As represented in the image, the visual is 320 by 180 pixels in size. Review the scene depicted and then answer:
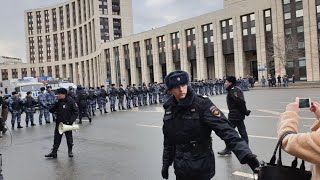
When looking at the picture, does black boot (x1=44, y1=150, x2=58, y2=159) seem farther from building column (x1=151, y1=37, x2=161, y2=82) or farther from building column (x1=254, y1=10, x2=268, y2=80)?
building column (x1=151, y1=37, x2=161, y2=82)

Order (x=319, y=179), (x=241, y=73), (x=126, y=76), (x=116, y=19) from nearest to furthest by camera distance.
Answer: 1. (x=319, y=179)
2. (x=241, y=73)
3. (x=126, y=76)
4. (x=116, y=19)

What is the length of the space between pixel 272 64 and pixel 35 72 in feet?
303

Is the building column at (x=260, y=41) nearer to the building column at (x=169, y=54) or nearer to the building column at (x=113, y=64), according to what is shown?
the building column at (x=169, y=54)

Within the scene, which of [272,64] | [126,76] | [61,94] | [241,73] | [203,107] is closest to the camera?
[203,107]

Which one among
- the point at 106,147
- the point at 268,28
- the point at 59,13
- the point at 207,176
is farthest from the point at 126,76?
the point at 207,176

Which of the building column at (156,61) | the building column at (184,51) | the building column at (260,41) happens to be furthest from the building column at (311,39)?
the building column at (156,61)

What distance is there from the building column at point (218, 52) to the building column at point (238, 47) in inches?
120

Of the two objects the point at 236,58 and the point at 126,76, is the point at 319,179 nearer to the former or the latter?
the point at 236,58

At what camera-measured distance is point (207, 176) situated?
3.77 meters

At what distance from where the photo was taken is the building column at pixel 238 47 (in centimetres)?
5881

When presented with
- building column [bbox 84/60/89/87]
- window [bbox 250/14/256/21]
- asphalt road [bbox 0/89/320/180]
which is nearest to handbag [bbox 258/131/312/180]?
asphalt road [bbox 0/89/320/180]

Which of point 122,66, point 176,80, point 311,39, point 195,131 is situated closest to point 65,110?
point 176,80

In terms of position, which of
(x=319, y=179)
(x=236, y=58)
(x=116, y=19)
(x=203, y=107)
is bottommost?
(x=319, y=179)

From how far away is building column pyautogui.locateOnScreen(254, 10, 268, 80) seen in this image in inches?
2184
